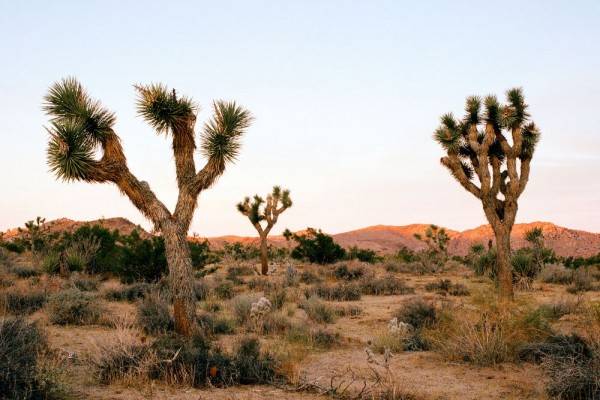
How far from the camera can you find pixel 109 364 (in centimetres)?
656

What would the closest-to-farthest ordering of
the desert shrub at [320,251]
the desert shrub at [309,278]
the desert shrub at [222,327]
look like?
the desert shrub at [222,327] < the desert shrub at [309,278] < the desert shrub at [320,251]

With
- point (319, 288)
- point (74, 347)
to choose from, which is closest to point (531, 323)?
point (74, 347)

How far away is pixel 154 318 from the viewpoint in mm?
10102

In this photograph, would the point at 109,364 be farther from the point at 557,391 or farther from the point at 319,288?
the point at 319,288

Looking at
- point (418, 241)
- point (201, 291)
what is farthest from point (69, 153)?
point (418, 241)

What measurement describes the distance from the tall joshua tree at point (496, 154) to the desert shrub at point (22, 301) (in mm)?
11630

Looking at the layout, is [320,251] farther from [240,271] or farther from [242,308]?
[242,308]

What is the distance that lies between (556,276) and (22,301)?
1809 cm

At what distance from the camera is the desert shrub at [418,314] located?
412 inches

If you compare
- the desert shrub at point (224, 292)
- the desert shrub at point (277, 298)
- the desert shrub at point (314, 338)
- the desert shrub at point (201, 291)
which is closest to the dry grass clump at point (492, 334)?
the desert shrub at point (314, 338)

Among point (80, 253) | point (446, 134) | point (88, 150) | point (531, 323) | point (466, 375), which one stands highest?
point (446, 134)

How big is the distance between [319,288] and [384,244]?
66590 mm

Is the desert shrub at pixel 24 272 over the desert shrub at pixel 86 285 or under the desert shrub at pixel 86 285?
over

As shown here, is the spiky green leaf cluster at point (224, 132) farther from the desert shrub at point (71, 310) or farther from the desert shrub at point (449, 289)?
the desert shrub at point (449, 289)
